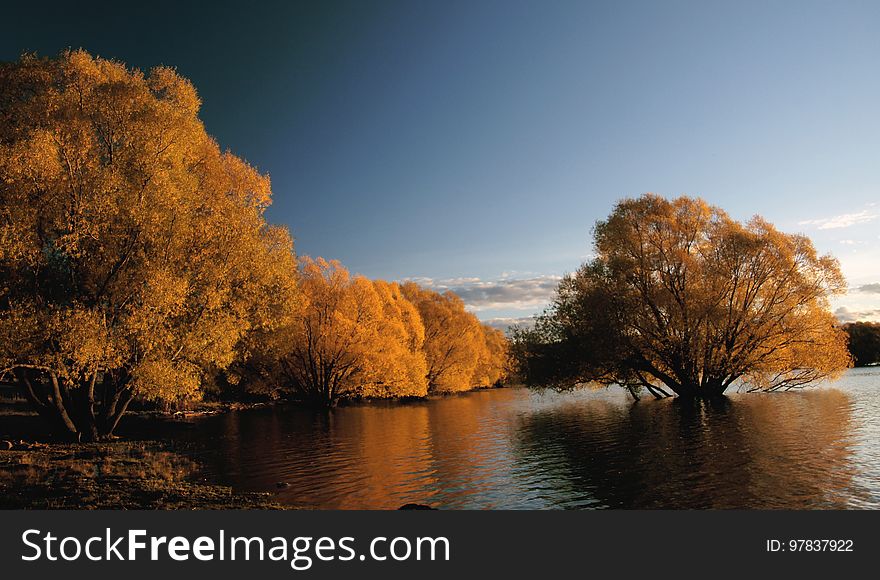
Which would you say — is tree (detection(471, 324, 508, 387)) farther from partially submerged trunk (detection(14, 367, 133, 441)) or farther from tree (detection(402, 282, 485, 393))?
partially submerged trunk (detection(14, 367, 133, 441))

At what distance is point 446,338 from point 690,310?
5208cm


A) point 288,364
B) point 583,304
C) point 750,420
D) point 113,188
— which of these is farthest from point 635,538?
point 288,364

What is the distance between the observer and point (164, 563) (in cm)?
1076

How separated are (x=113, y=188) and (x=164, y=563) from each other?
21.7 m

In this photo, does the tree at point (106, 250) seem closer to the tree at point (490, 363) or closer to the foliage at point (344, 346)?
the foliage at point (344, 346)

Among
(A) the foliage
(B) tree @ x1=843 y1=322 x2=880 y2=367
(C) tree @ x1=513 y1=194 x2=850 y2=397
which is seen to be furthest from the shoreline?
(B) tree @ x1=843 y1=322 x2=880 y2=367

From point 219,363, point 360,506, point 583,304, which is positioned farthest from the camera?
point 583,304

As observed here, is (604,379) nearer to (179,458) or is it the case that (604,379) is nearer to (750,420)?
(750,420)

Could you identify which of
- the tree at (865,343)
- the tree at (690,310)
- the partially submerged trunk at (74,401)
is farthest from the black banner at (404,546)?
the tree at (865,343)

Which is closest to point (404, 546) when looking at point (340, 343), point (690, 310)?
point (690, 310)

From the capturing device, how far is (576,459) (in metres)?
25.6

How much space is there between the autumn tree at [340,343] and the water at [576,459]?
2045 cm

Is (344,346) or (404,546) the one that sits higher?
(344,346)

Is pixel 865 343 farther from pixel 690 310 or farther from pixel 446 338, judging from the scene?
pixel 690 310
